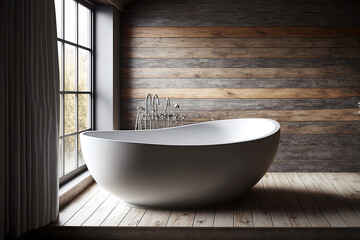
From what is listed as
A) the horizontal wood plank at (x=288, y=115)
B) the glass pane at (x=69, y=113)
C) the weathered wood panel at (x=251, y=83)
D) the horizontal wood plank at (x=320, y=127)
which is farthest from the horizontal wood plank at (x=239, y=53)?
the glass pane at (x=69, y=113)

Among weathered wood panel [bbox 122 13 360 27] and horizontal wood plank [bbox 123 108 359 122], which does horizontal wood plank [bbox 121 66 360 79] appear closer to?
horizontal wood plank [bbox 123 108 359 122]

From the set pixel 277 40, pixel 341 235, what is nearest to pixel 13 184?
pixel 341 235

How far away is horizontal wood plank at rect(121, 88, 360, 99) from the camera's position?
182 inches

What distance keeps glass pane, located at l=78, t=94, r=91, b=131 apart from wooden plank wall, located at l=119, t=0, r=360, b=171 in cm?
78

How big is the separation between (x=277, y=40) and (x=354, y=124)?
131cm

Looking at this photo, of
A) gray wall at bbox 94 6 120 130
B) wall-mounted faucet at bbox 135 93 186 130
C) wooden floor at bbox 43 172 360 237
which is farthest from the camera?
wall-mounted faucet at bbox 135 93 186 130

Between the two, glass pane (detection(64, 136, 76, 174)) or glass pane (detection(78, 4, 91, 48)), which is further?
glass pane (detection(78, 4, 91, 48))

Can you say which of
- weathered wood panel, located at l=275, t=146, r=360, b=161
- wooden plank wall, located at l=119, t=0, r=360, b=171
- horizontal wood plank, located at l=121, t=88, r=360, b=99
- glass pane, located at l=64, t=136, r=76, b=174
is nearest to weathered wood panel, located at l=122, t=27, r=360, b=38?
wooden plank wall, located at l=119, t=0, r=360, b=171

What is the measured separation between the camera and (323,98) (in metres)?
4.63

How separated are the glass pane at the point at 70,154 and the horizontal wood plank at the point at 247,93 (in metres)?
1.21

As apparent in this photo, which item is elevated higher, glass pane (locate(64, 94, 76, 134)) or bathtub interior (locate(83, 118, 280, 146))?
glass pane (locate(64, 94, 76, 134))

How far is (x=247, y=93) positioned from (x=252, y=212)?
191 cm

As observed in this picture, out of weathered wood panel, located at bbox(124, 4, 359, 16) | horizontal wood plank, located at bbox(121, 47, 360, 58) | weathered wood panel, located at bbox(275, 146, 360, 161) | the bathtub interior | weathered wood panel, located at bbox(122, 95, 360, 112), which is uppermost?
weathered wood panel, located at bbox(124, 4, 359, 16)

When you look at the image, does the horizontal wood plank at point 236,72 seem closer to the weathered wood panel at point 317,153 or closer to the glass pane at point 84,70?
the glass pane at point 84,70
